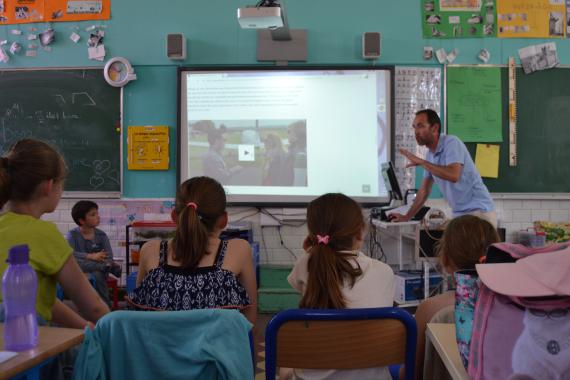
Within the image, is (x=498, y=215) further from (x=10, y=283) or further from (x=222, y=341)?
(x=10, y=283)

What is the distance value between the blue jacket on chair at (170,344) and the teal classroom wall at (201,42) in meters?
3.31

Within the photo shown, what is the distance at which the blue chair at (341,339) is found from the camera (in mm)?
1248

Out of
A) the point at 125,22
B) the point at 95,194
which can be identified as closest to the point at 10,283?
the point at 95,194

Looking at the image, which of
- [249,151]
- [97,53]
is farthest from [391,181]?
[97,53]

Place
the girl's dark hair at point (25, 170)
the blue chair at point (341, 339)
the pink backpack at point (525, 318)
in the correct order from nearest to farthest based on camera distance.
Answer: the pink backpack at point (525, 318), the blue chair at point (341, 339), the girl's dark hair at point (25, 170)

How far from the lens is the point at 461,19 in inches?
166

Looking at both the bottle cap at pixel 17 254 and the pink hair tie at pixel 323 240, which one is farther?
the pink hair tie at pixel 323 240

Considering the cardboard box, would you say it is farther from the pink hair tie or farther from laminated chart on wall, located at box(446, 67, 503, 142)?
the pink hair tie

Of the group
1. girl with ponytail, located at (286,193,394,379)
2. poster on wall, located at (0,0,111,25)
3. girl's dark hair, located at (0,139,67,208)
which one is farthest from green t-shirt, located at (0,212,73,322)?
poster on wall, located at (0,0,111,25)

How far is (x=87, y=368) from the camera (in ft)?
3.59

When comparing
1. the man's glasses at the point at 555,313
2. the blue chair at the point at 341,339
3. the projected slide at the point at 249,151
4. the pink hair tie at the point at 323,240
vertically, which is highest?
the projected slide at the point at 249,151

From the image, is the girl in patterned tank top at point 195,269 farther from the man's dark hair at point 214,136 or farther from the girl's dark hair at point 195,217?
the man's dark hair at point 214,136

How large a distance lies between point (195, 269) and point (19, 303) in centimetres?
61

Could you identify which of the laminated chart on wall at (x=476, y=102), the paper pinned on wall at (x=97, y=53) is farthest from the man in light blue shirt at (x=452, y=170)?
the paper pinned on wall at (x=97, y=53)
